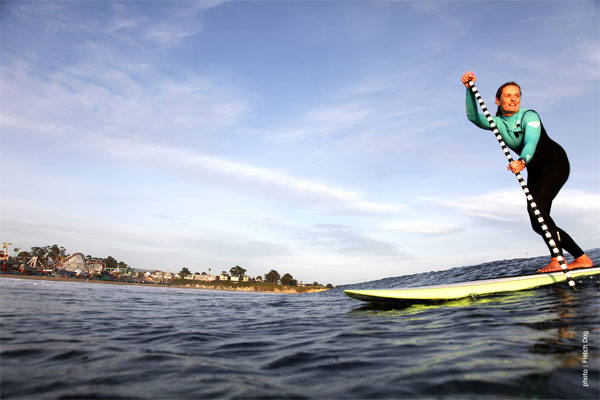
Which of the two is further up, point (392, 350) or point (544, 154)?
point (544, 154)

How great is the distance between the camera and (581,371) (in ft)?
7.63

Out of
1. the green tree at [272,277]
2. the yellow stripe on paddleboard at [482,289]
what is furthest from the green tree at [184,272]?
the yellow stripe on paddleboard at [482,289]

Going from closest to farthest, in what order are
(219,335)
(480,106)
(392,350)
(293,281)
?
(392,350), (219,335), (480,106), (293,281)

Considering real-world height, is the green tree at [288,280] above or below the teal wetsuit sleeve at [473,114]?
below

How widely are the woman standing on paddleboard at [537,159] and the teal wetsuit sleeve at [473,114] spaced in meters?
0.34

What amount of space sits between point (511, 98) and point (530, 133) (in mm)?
796

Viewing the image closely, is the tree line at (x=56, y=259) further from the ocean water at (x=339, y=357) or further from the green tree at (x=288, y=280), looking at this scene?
the ocean water at (x=339, y=357)

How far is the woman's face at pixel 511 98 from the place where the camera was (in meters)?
6.20

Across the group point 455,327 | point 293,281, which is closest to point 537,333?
point 455,327

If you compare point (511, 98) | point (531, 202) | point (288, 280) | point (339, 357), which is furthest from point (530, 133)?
point (288, 280)

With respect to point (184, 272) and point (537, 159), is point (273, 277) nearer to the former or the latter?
point (184, 272)

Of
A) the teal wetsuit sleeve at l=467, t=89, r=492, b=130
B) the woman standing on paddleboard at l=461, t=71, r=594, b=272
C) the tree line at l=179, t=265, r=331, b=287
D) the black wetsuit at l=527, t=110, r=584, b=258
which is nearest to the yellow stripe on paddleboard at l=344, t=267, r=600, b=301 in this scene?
the woman standing on paddleboard at l=461, t=71, r=594, b=272

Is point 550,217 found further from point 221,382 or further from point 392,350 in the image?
point 221,382

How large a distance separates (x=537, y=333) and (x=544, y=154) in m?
4.26
